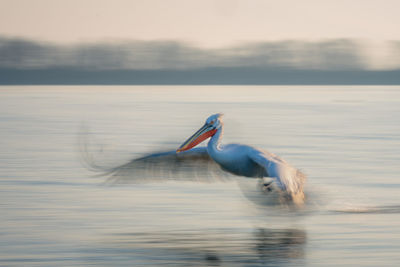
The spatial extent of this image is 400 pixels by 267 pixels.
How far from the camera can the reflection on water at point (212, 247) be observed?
28.7 feet

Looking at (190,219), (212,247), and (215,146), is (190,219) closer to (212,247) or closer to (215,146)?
(215,146)

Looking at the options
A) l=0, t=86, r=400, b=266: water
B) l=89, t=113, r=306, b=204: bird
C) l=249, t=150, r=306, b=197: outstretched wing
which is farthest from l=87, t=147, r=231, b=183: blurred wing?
l=249, t=150, r=306, b=197: outstretched wing

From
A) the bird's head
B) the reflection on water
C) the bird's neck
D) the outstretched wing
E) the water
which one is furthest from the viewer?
the bird's head

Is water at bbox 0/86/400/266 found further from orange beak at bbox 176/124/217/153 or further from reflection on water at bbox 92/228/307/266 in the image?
orange beak at bbox 176/124/217/153

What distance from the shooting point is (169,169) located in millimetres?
11172

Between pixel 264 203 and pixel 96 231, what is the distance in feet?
9.89

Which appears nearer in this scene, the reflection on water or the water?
the reflection on water

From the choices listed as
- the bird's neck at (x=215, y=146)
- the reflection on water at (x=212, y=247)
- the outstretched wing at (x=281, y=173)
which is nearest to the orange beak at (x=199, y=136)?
the bird's neck at (x=215, y=146)

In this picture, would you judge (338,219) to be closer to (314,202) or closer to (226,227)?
(314,202)

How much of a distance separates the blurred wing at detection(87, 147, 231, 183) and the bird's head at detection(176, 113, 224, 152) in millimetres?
85

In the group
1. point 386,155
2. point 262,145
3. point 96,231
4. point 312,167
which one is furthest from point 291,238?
point 262,145

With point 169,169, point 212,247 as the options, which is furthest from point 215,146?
point 212,247

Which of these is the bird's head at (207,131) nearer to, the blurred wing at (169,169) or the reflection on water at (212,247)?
the blurred wing at (169,169)

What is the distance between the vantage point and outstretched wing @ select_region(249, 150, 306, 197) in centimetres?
948
